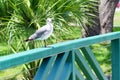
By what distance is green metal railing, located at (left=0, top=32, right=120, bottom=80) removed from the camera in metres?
2.29

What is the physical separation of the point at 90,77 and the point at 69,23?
5.49 ft

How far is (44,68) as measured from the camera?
8.50 ft

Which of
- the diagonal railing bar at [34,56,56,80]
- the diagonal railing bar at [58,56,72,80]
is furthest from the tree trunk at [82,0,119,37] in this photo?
the diagonal railing bar at [34,56,56,80]

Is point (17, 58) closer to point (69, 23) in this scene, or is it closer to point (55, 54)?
point (55, 54)

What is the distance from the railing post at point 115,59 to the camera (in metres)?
3.74

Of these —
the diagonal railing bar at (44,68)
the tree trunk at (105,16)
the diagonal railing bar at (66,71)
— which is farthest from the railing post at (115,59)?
the tree trunk at (105,16)

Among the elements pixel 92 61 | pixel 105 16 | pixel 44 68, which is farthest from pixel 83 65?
pixel 105 16

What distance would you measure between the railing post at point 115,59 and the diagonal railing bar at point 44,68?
4.12ft

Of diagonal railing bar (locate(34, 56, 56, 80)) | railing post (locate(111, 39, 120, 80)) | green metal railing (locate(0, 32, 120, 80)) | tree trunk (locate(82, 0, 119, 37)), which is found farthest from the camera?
tree trunk (locate(82, 0, 119, 37))

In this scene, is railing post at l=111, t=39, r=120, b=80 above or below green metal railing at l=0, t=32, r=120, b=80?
below

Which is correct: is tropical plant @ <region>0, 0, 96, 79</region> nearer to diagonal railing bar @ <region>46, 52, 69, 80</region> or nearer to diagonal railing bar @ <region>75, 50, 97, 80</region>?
diagonal railing bar @ <region>75, 50, 97, 80</region>

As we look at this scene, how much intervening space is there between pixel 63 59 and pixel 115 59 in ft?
3.77

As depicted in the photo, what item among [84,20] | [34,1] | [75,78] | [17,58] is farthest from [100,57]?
[17,58]

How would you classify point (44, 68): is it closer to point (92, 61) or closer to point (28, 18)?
point (92, 61)
